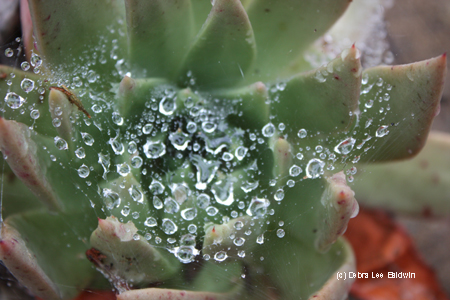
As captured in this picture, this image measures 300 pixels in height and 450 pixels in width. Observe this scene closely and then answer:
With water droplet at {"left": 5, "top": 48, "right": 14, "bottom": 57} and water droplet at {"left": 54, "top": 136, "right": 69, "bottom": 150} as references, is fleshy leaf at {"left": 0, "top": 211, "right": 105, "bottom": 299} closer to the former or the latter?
water droplet at {"left": 54, "top": 136, "right": 69, "bottom": 150}

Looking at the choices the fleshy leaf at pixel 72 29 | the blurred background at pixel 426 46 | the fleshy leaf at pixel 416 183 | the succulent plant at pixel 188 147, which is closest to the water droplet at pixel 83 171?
the succulent plant at pixel 188 147

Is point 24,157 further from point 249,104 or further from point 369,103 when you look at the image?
point 369,103

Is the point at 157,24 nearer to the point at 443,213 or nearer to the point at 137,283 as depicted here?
the point at 137,283

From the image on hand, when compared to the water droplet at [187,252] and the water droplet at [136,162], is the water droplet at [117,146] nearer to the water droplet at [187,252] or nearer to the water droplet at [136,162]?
the water droplet at [136,162]

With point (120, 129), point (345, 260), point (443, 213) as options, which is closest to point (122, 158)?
point (120, 129)

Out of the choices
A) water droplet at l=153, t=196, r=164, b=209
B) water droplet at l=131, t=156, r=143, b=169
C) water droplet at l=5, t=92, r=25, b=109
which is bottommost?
water droplet at l=153, t=196, r=164, b=209

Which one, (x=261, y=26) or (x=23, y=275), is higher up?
(x=261, y=26)

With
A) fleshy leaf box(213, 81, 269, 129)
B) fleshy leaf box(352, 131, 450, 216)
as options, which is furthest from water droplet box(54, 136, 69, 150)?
fleshy leaf box(352, 131, 450, 216)
